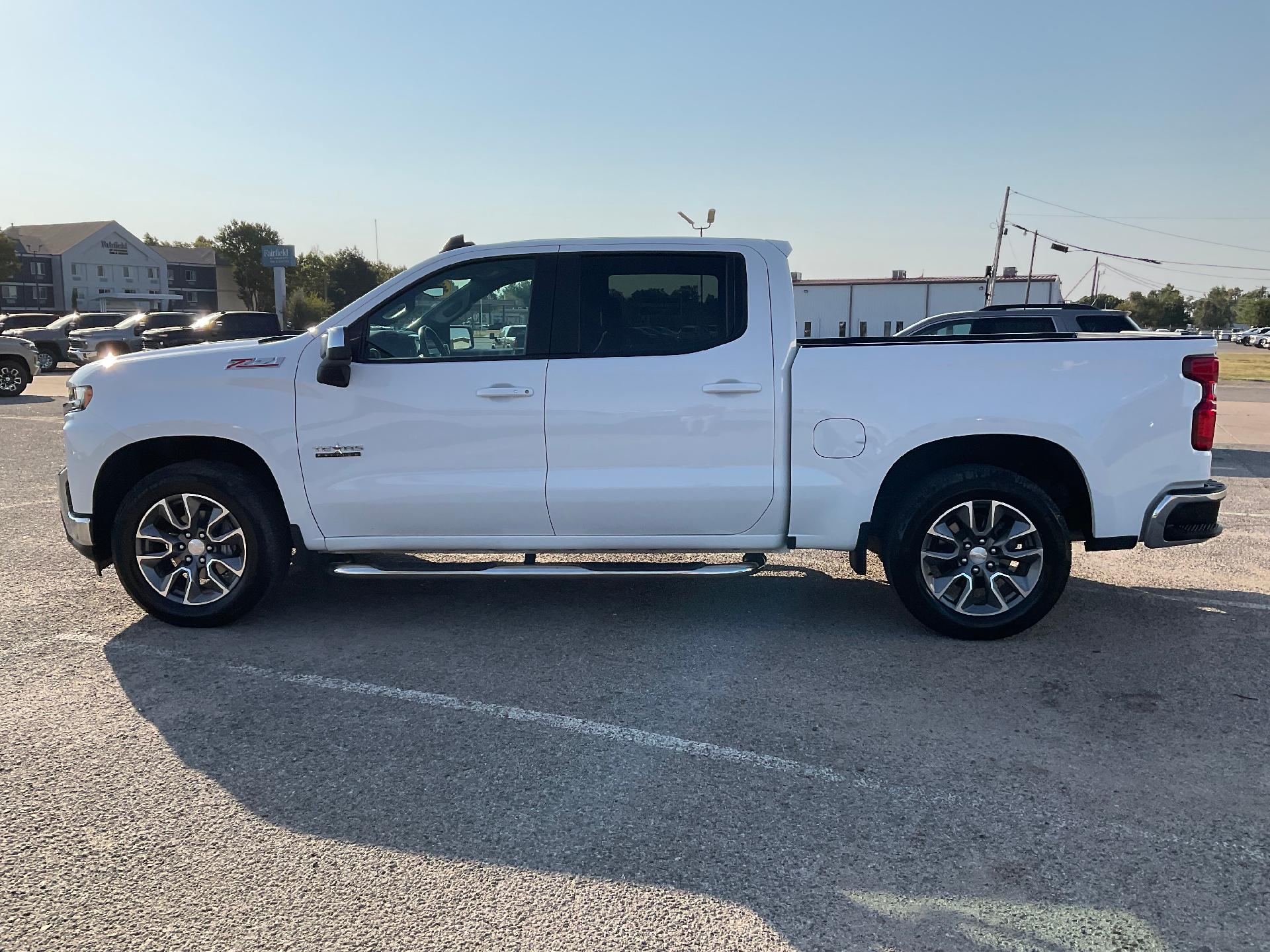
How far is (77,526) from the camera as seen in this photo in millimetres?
5375

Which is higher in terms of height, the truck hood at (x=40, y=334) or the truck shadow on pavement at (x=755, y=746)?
the truck hood at (x=40, y=334)

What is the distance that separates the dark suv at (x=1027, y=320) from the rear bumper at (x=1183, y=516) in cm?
631

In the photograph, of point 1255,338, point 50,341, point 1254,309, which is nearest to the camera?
point 50,341

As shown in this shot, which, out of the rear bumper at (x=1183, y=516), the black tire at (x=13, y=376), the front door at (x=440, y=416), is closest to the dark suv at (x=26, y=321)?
the black tire at (x=13, y=376)

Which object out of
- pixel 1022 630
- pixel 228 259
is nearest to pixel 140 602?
pixel 1022 630

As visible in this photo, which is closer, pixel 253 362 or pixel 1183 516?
pixel 1183 516

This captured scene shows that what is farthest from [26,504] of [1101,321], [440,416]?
[1101,321]

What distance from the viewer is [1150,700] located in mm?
4352

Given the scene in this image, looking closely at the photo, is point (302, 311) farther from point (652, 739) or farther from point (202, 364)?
point (652, 739)

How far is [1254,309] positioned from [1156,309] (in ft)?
110

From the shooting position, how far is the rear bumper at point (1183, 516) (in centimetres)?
498

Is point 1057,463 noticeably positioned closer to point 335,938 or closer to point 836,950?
point 836,950

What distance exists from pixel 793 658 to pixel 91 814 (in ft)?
10.2

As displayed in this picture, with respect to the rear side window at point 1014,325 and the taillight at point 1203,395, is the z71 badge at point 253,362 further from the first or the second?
the rear side window at point 1014,325
